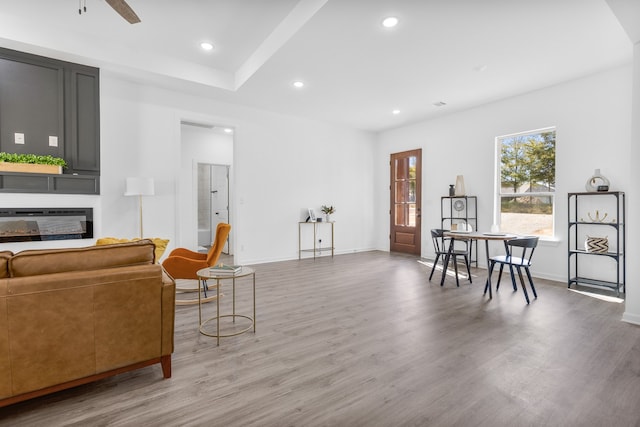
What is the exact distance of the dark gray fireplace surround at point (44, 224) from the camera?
3947 mm

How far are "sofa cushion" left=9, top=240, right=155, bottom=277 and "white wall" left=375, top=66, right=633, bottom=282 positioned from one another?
441 cm

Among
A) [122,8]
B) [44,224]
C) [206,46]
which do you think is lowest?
[44,224]

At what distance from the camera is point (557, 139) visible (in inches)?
192

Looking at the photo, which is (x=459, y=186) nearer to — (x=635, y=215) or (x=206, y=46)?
(x=635, y=215)

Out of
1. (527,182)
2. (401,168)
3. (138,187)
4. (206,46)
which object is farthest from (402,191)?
(138,187)

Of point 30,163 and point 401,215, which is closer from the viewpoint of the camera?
point 30,163

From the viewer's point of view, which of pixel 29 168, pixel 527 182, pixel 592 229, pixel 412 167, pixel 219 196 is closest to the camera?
pixel 29 168

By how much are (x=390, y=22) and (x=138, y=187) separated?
396cm

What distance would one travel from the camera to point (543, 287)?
4.45m

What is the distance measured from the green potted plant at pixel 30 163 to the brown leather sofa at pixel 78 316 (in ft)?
10.1

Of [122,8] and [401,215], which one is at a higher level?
[122,8]

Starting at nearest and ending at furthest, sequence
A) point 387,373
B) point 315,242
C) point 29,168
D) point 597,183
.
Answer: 1. point 387,373
2. point 29,168
3. point 597,183
4. point 315,242

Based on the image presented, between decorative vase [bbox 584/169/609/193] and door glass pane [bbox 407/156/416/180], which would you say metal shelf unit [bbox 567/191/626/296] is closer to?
decorative vase [bbox 584/169/609/193]

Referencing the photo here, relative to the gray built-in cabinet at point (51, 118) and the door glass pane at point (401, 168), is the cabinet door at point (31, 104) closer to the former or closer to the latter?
the gray built-in cabinet at point (51, 118)
